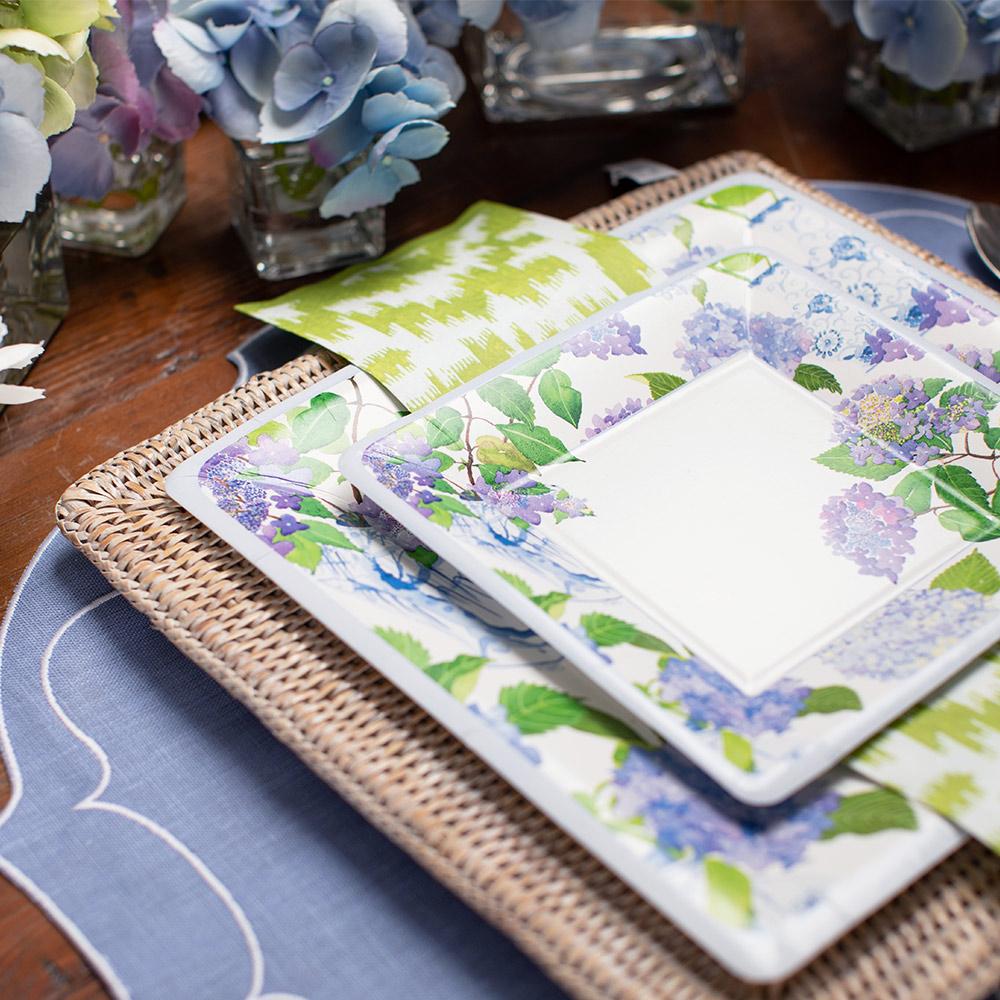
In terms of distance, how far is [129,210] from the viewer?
780 millimetres

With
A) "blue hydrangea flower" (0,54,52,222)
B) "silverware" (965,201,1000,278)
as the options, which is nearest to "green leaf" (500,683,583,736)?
"blue hydrangea flower" (0,54,52,222)

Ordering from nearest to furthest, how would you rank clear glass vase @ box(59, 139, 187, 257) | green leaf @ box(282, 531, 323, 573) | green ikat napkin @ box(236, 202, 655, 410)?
green leaf @ box(282, 531, 323, 573)
green ikat napkin @ box(236, 202, 655, 410)
clear glass vase @ box(59, 139, 187, 257)

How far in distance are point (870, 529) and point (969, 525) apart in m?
0.04

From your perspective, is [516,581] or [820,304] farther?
[820,304]

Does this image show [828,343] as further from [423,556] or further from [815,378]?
Result: [423,556]

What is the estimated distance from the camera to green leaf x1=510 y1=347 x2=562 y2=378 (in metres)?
0.61

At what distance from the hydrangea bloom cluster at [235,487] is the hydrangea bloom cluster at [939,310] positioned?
33cm

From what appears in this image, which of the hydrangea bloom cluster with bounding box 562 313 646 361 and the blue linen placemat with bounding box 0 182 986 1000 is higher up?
the hydrangea bloom cluster with bounding box 562 313 646 361

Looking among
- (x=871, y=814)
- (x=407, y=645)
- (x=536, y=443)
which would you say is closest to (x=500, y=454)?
(x=536, y=443)

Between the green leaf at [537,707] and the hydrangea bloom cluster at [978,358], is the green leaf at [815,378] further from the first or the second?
the green leaf at [537,707]

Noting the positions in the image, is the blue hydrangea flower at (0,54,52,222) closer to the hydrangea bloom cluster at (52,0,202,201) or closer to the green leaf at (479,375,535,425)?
the hydrangea bloom cluster at (52,0,202,201)

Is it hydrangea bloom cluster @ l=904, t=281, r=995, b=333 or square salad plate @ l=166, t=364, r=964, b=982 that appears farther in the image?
hydrangea bloom cluster @ l=904, t=281, r=995, b=333

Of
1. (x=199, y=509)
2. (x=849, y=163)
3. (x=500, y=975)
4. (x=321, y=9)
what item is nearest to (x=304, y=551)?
(x=199, y=509)

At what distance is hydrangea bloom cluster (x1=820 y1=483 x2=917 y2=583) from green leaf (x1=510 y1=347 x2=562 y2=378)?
0.14m
